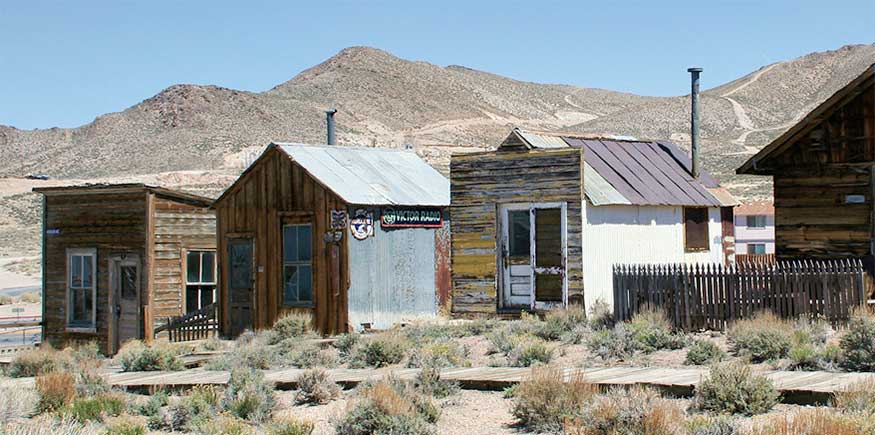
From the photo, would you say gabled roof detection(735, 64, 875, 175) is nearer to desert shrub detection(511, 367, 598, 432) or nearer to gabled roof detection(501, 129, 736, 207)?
gabled roof detection(501, 129, 736, 207)

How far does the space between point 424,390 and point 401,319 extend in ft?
29.3

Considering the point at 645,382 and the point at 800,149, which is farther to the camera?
the point at 800,149

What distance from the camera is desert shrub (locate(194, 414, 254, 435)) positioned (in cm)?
1073

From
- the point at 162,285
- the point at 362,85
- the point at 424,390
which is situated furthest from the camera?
the point at 362,85

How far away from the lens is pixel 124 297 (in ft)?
77.3

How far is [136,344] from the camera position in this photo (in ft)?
67.6

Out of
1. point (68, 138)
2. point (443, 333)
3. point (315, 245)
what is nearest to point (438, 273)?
point (315, 245)

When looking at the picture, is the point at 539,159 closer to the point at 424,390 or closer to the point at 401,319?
the point at 401,319

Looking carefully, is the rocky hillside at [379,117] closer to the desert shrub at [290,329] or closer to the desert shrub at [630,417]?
the desert shrub at [290,329]

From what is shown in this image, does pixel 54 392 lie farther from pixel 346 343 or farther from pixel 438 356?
pixel 346 343

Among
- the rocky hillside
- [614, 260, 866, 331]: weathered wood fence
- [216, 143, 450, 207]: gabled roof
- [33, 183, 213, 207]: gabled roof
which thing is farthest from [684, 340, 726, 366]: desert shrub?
the rocky hillside

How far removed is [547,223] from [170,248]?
771 cm

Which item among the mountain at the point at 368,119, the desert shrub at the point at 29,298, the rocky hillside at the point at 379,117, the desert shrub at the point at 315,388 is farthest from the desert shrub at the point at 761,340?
the rocky hillside at the point at 379,117

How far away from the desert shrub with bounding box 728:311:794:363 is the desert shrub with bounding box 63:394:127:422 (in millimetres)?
7083
